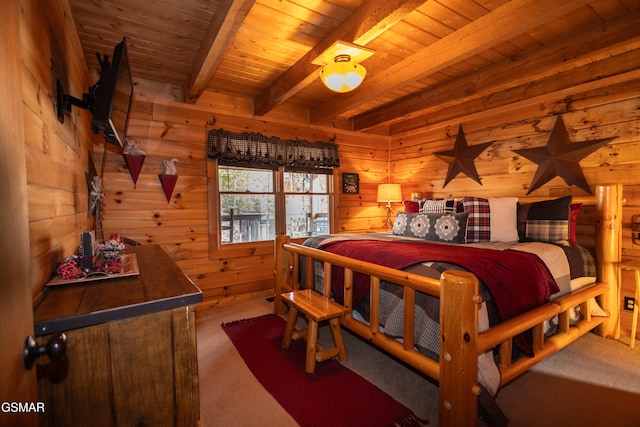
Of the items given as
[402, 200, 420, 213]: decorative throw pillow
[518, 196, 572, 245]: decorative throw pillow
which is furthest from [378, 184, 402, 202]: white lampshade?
[518, 196, 572, 245]: decorative throw pillow

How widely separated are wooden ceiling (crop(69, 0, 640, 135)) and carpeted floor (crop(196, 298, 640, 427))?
2092 millimetres

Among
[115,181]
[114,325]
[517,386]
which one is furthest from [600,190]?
[115,181]

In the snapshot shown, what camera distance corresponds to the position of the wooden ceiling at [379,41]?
184 centimetres

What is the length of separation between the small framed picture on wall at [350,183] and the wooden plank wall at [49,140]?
2.98m

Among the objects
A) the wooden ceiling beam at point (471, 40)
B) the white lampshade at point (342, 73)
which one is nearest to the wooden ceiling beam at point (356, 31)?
the white lampshade at point (342, 73)

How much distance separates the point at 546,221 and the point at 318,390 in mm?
2261

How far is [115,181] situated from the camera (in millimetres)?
2805

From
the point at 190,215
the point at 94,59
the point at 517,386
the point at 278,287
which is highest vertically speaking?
the point at 94,59

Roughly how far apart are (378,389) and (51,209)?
6.14 ft

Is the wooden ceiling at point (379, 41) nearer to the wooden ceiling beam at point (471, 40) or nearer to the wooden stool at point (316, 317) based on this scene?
the wooden ceiling beam at point (471, 40)

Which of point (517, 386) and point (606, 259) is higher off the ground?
point (606, 259)

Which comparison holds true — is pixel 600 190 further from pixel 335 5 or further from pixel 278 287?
pixel 278 287

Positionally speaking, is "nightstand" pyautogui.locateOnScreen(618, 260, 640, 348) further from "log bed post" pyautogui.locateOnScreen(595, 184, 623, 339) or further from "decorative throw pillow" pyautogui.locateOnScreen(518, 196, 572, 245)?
"decorative throw pillow" pyautogui.locateOnScreen(518, 196, 572, 245)

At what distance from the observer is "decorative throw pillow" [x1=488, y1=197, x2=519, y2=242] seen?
2600mm
